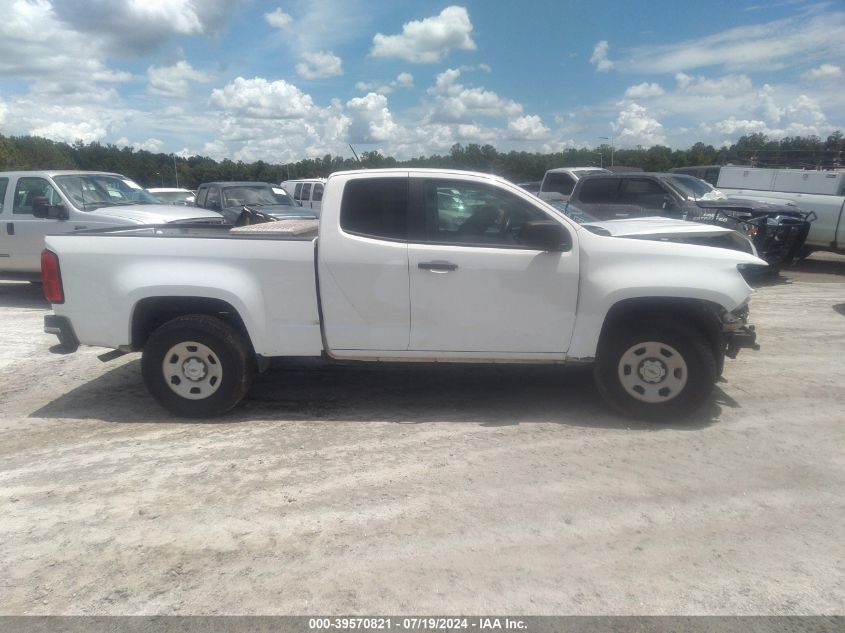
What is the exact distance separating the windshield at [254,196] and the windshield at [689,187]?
830 centimetres

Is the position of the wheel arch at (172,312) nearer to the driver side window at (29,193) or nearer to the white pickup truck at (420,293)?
the white pickup truck at (420,293)

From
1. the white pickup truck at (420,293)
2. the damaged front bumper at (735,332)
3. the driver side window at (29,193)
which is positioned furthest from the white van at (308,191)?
the damaged front bumper at (735,332)

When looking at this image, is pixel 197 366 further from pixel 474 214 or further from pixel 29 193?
pixel 29 193

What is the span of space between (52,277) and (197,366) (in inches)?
52.8

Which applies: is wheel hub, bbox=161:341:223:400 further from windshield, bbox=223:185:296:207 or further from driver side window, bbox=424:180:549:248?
windshield, bbox=223:185:296:207

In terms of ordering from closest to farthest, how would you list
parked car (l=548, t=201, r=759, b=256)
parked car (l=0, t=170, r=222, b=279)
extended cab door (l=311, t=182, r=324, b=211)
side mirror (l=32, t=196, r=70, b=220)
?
parked car (l=548, t=201, r=759, b=256) → side mirror (l=32, t=196, r=70, b=220) → parked car (l=0, t=170, r=222, b=279) → extended cab door (l=311, t=182, r=324, b=211)

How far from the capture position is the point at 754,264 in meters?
4.98

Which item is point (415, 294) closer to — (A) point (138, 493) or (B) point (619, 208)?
(A) point (138, 493)

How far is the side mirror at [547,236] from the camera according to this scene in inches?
190

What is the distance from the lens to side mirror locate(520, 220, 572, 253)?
15.9ft

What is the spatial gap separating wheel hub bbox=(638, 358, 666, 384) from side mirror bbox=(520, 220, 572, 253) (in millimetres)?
1102

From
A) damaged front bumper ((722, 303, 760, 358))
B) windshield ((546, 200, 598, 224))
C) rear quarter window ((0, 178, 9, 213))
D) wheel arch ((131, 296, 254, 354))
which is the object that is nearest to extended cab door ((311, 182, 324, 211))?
windshield ((546, 200, 598, 224))

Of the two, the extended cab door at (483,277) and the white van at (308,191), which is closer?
the extended cab door at (483,277)

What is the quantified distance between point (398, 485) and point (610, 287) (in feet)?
7.15
